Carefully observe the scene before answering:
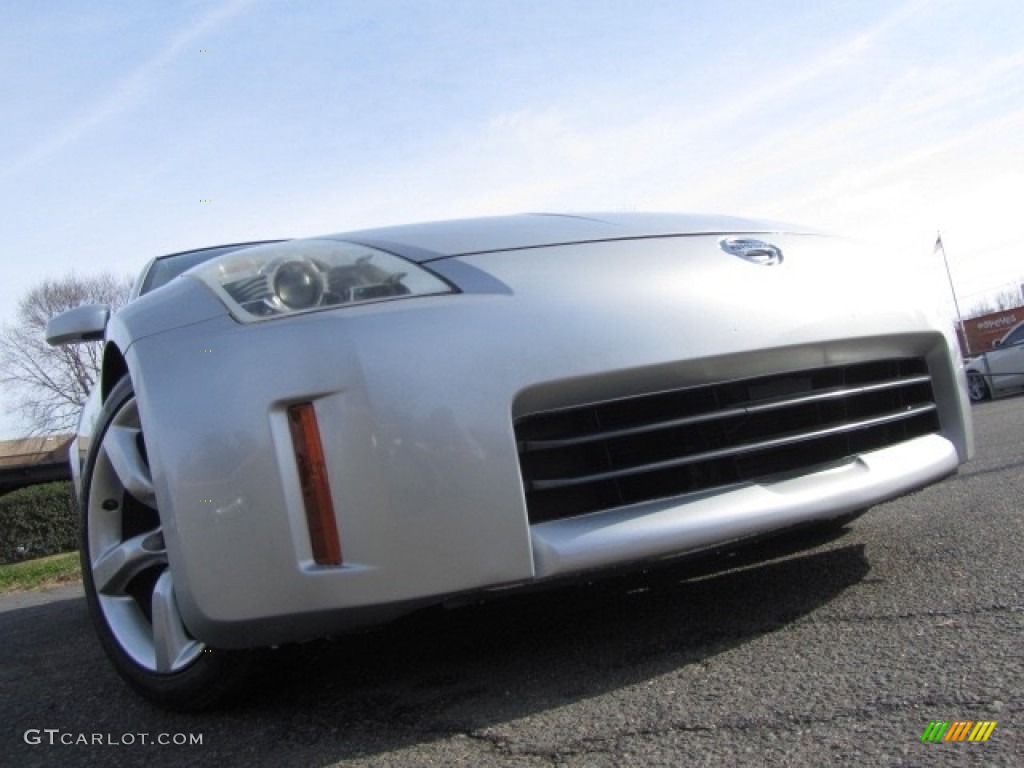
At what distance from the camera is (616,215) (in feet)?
9.18

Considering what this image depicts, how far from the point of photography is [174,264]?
391cm

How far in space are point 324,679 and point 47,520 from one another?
48.3 feet

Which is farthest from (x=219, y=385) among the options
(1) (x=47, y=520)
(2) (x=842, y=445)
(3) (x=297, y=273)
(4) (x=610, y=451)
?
(1) (x=47, y=520)

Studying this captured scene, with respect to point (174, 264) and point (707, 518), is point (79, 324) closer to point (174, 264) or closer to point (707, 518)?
point (174, 264)

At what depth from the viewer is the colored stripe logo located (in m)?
1.45

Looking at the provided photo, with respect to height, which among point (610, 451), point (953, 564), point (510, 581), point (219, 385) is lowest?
point (953, 564)

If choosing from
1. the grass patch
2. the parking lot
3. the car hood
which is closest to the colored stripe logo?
the parking lot

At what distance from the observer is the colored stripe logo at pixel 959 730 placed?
1.45 metres

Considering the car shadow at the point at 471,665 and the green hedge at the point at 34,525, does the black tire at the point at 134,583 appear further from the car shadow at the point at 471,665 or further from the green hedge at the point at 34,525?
the green hedge at the point at 34,525

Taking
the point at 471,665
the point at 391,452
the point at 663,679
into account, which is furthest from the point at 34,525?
the point at 663,679

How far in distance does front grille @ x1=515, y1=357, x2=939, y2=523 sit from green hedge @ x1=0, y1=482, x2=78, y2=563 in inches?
577

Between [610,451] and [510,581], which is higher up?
[610,451]

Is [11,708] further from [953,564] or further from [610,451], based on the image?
[953,564]

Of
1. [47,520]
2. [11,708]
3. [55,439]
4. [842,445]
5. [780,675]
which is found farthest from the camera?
[55,439]
